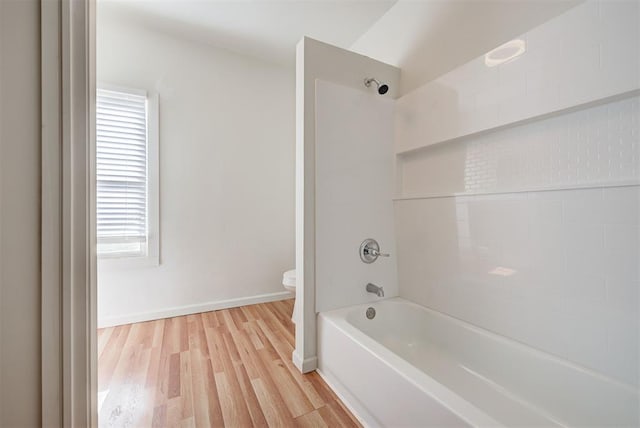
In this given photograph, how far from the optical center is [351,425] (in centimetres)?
125

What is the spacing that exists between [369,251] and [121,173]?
2268mm

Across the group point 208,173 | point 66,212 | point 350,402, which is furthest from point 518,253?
point 208,173

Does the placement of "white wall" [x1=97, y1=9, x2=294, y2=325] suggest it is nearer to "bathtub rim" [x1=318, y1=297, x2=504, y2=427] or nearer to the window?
the window

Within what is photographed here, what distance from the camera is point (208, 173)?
2.61 meters

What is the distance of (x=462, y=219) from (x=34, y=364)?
1.86m

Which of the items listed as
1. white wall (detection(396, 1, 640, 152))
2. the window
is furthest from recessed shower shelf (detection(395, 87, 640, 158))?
the window

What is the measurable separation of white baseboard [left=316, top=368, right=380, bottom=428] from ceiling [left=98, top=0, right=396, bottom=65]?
2788 mm

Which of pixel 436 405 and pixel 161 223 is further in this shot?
pixel 161 223

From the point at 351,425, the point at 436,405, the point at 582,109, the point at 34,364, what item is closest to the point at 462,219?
the point at 582,109

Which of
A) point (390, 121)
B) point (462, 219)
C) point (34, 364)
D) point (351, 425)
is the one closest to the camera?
point (34, 364)

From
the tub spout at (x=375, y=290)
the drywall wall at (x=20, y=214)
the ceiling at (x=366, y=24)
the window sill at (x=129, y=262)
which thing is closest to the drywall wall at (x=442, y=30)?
the ceiling at (x=366, y=24)

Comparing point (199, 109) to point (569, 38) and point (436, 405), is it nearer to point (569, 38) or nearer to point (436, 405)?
point (569, 38)

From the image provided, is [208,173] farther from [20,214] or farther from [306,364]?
[20,214]

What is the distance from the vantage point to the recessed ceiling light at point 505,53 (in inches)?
50.5
